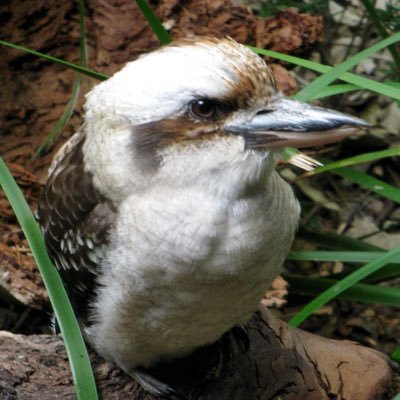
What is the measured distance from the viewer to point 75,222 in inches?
76.8

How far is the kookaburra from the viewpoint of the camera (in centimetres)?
165

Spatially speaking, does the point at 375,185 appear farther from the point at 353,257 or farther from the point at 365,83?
the point at 365,83

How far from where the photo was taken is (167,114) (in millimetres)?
1658

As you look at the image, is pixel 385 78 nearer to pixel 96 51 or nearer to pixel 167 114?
pixel 96 51

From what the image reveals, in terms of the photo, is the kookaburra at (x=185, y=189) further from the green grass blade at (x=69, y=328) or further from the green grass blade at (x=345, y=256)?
the green grass blade at (x=345, y=256)

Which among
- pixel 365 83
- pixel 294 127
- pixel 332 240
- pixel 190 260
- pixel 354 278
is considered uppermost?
pixel 294 127

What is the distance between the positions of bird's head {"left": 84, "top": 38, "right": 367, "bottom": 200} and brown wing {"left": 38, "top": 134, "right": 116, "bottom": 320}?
181mm

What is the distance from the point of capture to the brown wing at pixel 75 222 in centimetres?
186

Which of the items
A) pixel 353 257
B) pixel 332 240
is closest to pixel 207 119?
pixel 353 257

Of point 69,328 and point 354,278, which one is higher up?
point 69,328

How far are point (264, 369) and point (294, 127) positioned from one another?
77 cm

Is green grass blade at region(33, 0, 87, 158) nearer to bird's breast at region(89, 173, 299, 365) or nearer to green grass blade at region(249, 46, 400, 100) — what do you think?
green grass blade at region(249, 46, 400, 100)

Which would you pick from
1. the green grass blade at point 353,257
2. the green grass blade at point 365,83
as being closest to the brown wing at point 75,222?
the green grass blade at point 365,83

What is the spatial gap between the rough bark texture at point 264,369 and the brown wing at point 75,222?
0.52 feet
